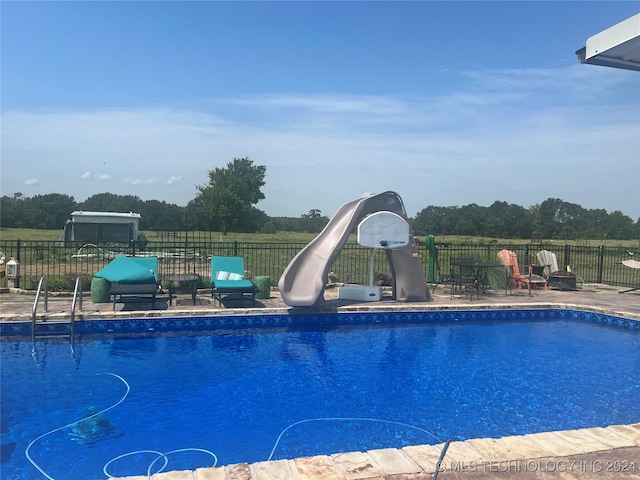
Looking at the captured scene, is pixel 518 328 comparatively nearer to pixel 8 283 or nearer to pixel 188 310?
pixel 188 310

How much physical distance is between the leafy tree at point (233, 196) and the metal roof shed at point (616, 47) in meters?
40.5

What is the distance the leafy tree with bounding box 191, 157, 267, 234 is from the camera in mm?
56375

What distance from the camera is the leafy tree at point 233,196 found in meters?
56.4

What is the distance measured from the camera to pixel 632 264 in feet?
45.7

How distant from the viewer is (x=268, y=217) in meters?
67.6

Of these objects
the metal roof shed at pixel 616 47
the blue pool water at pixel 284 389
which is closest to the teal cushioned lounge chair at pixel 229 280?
the blue pool water at pixel 284 389

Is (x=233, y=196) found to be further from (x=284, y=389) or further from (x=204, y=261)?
(x=284, y=389)

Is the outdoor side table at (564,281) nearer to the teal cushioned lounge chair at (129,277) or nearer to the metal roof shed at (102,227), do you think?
the teal cushioned lounge chair at (129,277)

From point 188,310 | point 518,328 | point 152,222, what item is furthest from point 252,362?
point 152,222

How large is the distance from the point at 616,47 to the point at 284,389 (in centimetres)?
564

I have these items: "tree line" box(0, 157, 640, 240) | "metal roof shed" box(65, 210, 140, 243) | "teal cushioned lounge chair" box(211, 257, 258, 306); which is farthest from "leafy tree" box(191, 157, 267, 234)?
"teal cushioned lounge chair" box(211, 257, 258, 306)

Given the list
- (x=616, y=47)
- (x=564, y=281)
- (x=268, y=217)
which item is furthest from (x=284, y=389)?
(x=268, y=217)

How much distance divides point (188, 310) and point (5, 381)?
3799 mm

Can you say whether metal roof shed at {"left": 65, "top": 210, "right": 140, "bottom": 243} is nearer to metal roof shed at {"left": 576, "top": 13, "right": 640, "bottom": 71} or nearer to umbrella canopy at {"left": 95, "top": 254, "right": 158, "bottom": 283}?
umbrella canopy at {"left": 95, "top": 254, "right": 158, "bottom": 283}
